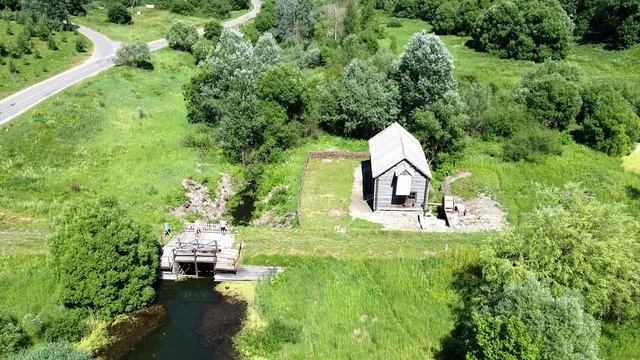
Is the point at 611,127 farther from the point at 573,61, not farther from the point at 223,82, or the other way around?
the point at 223,82

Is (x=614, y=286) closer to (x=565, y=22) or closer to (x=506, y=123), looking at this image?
(x=506, y=123)

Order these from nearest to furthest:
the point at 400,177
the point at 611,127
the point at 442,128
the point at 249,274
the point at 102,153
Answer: the point at 249,274, the point at 400,177, the point at 442,128, the point at 102,153, the point at 611,127

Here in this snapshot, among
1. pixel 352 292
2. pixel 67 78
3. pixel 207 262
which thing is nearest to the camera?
pixel 352 292

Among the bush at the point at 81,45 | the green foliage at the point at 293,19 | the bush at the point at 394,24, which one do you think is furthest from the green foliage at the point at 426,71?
the bush at the point at 394,24

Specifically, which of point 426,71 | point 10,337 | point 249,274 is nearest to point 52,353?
point 10,337

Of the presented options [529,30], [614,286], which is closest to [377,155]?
[614,286]

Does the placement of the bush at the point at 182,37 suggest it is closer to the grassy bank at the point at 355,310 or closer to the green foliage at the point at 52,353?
the grassy bank at the point at 355,310

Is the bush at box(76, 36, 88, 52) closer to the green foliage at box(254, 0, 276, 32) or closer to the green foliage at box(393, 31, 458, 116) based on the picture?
the green foliage at box(254, 0, 276, 32)
